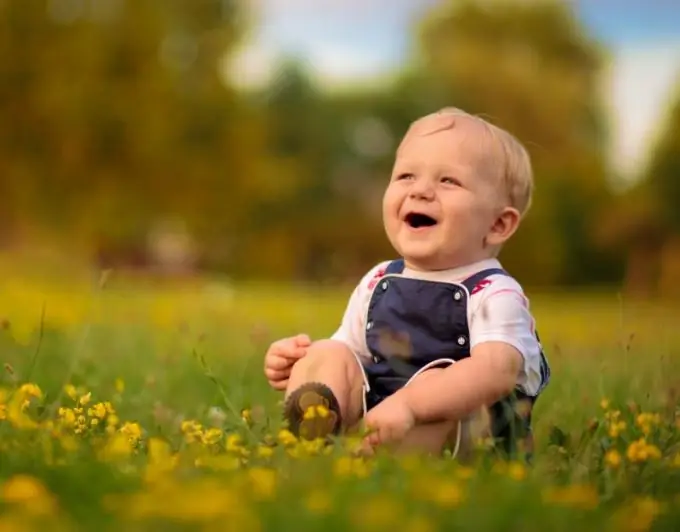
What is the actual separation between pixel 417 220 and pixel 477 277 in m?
0.26

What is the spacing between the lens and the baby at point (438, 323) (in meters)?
3.12

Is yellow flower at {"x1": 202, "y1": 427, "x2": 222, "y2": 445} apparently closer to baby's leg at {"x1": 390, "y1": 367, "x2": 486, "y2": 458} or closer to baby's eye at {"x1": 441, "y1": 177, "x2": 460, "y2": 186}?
baby's leg at {"x1": 390, "y1": 367, "x2": 486, "y2": 458}

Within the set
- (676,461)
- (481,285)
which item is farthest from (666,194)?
(676,461)

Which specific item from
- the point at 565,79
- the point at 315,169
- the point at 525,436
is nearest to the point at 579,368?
the point at 525,436

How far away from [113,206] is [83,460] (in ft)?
70.0

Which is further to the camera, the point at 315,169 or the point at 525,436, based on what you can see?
the point at 315,169

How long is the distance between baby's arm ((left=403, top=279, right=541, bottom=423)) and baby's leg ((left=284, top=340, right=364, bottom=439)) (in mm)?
213

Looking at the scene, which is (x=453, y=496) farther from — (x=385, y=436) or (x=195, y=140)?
(x=195, y=140)

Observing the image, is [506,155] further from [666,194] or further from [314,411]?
[666,194]

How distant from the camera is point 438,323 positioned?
3.38m

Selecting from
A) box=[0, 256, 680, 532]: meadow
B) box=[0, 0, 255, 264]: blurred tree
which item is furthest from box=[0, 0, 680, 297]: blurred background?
box=[0, 256, 680, 532]: meadow

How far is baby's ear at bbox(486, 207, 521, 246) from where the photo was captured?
355 cm

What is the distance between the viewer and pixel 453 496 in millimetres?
2059

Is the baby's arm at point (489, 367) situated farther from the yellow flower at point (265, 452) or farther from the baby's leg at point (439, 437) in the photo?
the yellow flower at point (265, 452)
